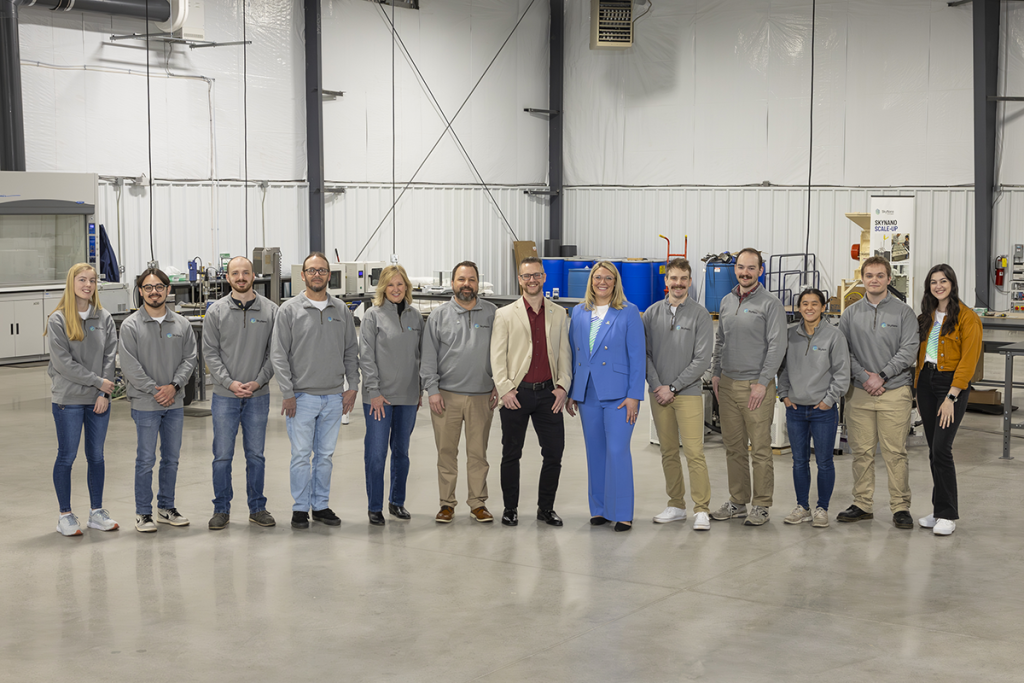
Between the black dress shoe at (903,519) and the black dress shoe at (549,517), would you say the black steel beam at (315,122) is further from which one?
the black dress shoe at (903,519)

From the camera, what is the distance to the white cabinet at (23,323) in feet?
42.7

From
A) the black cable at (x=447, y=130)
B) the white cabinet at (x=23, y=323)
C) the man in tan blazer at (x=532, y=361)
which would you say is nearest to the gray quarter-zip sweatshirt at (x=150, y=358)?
the man in tan blazer at (x=532, y=361)

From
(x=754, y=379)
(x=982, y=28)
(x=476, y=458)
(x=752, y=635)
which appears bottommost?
(x=752, y=635)

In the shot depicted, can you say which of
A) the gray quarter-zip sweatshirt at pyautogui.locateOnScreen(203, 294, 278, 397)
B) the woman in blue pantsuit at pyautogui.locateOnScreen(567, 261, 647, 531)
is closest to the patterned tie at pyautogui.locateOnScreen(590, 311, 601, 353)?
the woman in blue pantsuit at pyautogui.locateOnScreen(567, 261, 647, 531)

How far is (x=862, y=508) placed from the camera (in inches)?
243

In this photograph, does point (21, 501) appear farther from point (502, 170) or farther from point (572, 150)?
point (572, 150)

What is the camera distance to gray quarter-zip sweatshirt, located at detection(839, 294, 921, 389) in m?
5.84

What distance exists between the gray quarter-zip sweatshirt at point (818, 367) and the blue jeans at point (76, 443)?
393 centimetres

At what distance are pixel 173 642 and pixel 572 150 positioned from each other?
17861 mm

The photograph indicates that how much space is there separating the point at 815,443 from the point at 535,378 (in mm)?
1708

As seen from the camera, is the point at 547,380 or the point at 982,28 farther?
the point at 982,28

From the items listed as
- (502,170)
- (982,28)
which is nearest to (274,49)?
(502,170)

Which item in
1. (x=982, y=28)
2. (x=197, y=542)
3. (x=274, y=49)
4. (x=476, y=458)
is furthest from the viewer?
(x=274, y=49)

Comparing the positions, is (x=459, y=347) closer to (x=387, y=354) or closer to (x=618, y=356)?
(x=387, y=354)
